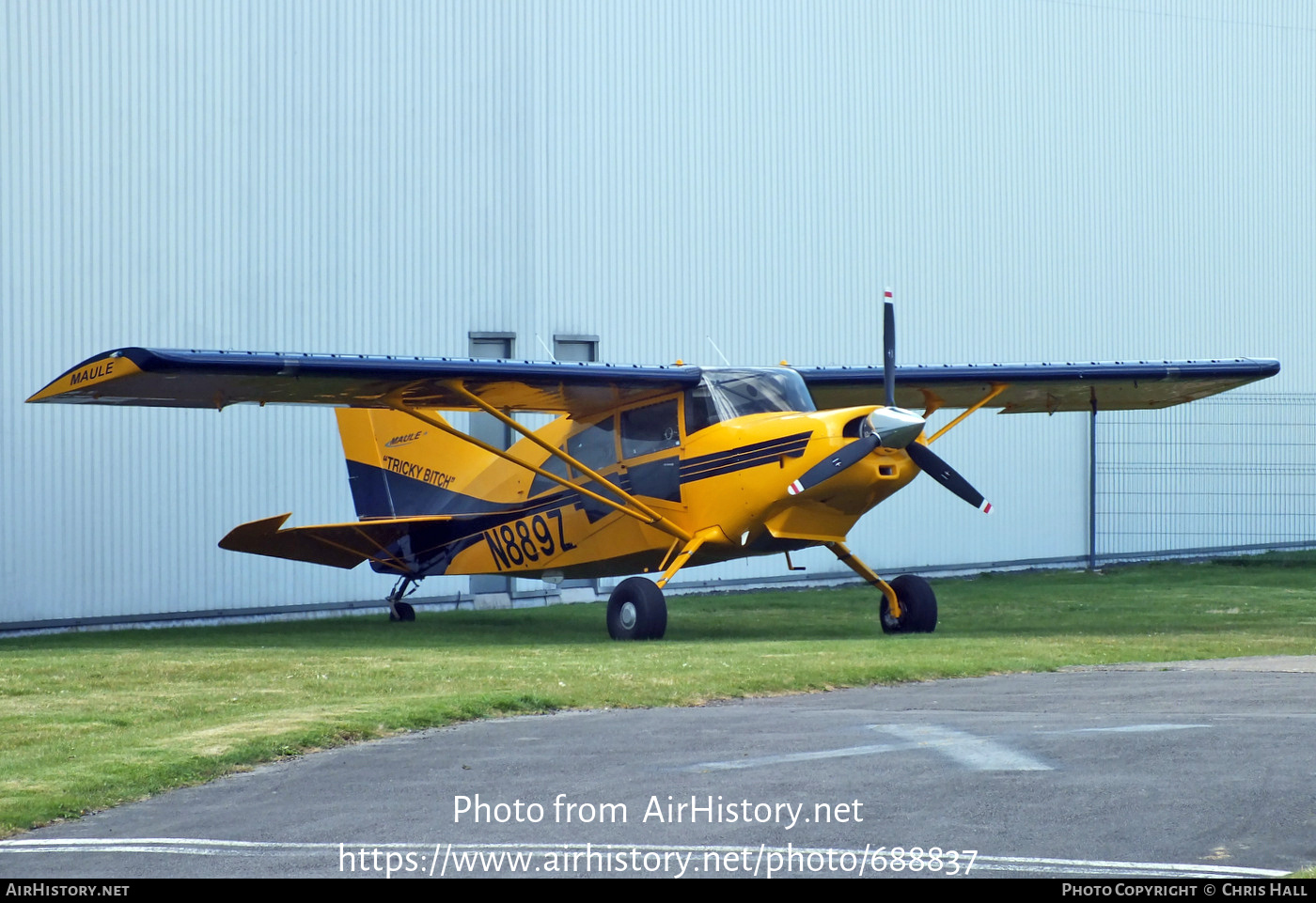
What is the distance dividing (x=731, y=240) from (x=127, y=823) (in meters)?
18.1

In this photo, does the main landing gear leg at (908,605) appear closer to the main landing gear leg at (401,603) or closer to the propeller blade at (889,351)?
the propeller blade at (889,351)

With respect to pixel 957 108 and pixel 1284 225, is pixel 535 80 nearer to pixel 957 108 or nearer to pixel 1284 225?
pixel 957 108

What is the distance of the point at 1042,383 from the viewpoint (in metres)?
16.9

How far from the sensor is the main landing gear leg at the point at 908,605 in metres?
14.9

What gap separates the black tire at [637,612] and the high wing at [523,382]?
2128 millimetres

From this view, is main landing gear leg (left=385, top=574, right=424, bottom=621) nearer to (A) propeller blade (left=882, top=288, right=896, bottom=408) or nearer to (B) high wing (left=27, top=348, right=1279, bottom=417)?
(B) high wing (left=27, top=348, right=1279, bottom=417)

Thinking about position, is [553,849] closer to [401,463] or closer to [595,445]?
[595,445]

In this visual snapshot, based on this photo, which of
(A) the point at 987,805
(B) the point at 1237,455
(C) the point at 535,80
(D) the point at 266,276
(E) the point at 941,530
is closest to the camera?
(A) the point at 987,805

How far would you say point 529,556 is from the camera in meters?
17.3

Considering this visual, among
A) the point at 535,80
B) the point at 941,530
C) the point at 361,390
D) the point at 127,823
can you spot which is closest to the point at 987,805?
the point at 127,823

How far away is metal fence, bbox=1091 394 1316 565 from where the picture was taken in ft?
88.1

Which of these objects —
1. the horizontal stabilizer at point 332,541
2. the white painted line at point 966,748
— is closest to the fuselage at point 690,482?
the horizontal stabilizer at point 332,541

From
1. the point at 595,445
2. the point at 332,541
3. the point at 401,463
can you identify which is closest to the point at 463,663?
the point at 595,445

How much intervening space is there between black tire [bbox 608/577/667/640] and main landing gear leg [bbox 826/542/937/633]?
185 centimetres
